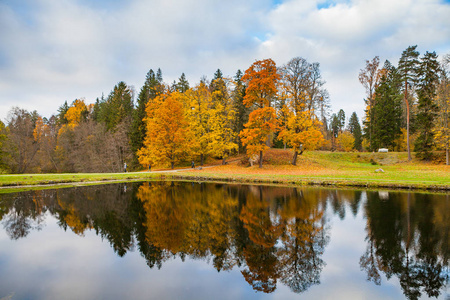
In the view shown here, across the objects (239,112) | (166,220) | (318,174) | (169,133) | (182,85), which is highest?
(182,85)

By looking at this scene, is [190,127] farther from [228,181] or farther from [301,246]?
[301,246]

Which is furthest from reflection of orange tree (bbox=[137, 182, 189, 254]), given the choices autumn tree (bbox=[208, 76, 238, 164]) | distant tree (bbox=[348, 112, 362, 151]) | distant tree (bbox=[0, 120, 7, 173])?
distant tree (bbox=[348, 112, 362, 151])

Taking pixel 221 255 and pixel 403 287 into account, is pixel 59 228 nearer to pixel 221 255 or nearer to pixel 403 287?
pixel 221 255

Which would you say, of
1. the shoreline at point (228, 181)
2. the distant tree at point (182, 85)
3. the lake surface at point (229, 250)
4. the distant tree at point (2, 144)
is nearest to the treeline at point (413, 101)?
the shoreline at point (228, 181)

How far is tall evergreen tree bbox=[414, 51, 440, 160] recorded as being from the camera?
32.2 meters

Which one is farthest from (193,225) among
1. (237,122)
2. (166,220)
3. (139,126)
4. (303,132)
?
(139,126)

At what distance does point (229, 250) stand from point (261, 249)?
1.08 meters

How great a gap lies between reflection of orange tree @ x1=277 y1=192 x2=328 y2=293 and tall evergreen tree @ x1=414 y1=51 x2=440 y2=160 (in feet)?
96.1

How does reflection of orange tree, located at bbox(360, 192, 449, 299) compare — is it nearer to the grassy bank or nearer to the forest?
the grassy bank

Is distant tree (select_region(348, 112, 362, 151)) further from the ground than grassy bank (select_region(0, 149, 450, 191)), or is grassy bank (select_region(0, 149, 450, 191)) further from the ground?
distant tree (select_region(348, 112, 362, 151))

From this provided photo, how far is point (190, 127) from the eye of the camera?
37.2 m

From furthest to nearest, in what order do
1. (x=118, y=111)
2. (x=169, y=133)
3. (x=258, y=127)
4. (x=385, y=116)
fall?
1. (x=118, y=111)
2. (x=385, y=116)
3. (x=169, y=133)
4. (x=258, y=127)

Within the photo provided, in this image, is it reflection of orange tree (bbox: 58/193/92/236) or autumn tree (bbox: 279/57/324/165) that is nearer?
reflection of orange tree (bbox: 58/193/92/236)

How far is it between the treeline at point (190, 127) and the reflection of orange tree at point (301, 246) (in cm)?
1900
